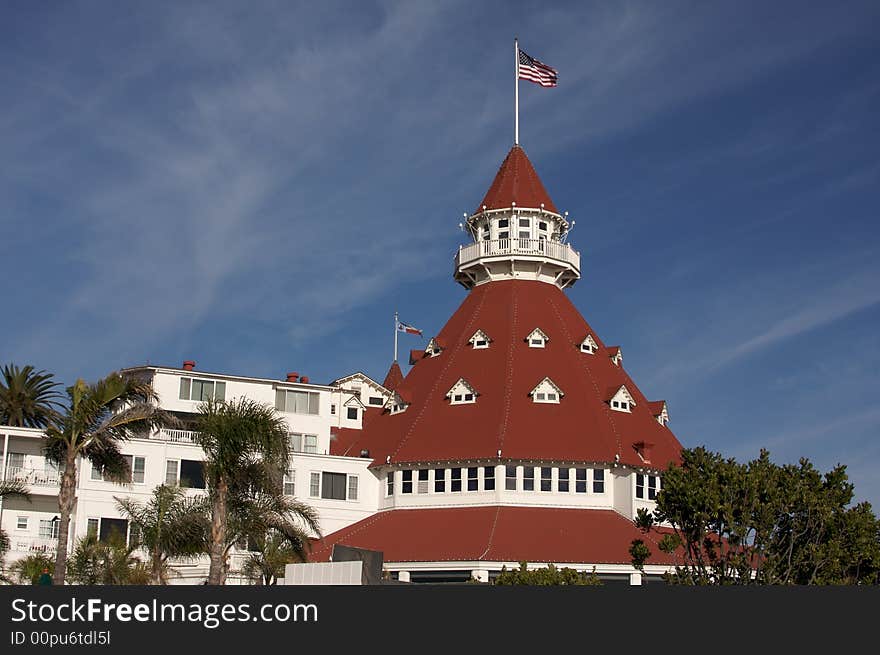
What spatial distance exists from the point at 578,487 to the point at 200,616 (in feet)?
148

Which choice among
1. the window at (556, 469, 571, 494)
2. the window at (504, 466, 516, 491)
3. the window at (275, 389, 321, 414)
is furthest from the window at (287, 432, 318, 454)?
the window at (556, 469, 571, 494)

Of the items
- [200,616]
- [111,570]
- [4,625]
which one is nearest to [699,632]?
[200,616]

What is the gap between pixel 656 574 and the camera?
6319 centimetres

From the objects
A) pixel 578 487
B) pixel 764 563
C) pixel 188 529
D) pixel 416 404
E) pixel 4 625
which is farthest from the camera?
pixel 416 404

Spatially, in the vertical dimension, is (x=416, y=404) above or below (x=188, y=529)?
above

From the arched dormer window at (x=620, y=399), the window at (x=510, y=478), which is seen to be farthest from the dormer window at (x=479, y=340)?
the window at (x=510, y=478)

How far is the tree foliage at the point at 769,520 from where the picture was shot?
49219 millimetres

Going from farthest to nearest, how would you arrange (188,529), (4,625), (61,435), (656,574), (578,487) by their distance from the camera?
(578,487) < (656,574) < (188,529) < (61,435) < (4,625)

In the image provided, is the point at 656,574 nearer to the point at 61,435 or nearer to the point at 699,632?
the point at 61,435

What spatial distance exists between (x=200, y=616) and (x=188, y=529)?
19.2 metres

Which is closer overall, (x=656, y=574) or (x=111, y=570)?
(x=111, y=570)

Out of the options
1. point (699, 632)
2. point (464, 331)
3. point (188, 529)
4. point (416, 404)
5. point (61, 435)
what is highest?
Result: point (464, 331)

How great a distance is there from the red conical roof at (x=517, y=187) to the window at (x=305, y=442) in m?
20.7

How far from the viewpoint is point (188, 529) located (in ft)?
141
